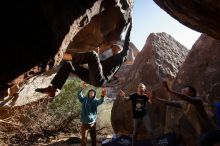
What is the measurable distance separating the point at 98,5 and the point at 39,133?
26.0 ft

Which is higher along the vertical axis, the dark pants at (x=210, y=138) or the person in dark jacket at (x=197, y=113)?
the person in dark jacket at (x=197, y=113)

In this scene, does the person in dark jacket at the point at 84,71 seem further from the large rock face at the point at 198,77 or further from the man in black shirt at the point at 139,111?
the large rock face at the point at 198,77

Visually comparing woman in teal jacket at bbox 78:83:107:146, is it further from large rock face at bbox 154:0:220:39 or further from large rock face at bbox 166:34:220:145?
large rock face at bbox 154:0:220:39

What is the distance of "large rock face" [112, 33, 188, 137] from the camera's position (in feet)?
37.1

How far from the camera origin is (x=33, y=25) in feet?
12.7

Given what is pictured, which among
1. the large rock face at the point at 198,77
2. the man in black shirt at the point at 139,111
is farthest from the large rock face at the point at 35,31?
the large rock face at the point at 198,77

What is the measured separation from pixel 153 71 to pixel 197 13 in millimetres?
6473

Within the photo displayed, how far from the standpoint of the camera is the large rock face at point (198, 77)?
28.2 feet

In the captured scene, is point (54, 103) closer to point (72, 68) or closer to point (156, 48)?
point (156, 48)

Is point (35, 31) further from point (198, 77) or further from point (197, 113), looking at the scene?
point (198, 77)

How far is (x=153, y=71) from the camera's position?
39.7 feet

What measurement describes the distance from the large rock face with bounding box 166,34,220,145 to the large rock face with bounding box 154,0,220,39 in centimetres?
271

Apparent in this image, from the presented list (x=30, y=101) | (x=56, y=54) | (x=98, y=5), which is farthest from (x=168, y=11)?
(x=30, y=101)

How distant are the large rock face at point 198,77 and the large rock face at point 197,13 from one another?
2.71 meters
